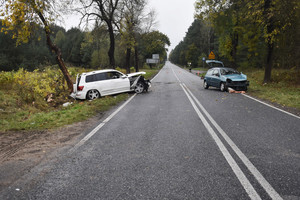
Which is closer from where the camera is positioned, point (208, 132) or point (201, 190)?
point (201, 190)

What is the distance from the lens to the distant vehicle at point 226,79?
13984 mm

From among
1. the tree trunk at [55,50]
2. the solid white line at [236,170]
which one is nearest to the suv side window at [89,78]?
the tree trunk at [55,50]

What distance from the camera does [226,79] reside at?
14227 mm


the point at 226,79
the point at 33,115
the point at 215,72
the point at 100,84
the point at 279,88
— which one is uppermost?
the point at 215,72

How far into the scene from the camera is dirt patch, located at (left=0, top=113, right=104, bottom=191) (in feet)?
11.9

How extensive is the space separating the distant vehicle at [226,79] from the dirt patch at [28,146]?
10263mm

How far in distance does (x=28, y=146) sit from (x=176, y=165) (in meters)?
3.41

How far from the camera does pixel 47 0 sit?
11.2 meters

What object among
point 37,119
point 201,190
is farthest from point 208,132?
point 37,119

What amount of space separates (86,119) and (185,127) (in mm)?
3451

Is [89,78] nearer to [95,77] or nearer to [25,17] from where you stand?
[95,77]

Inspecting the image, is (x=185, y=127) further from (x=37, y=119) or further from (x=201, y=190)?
(x=37, y=119)

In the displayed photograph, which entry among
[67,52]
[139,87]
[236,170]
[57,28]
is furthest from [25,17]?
[67,52]

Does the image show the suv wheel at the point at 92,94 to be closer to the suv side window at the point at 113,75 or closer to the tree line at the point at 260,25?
the suv side window at the point at 113,75
